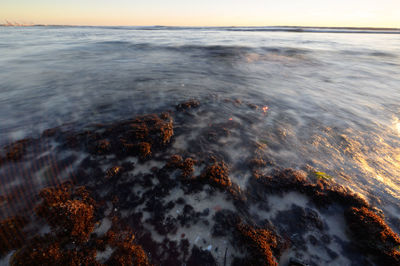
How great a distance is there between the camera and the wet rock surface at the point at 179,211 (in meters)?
2.11

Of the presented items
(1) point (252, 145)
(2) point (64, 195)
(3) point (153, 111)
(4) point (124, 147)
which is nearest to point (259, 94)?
(1) point (252, 145)

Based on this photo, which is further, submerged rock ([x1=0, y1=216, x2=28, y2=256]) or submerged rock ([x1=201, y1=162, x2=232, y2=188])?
submerged rock ([x1=201, y1=162, x2=232, y2=188])

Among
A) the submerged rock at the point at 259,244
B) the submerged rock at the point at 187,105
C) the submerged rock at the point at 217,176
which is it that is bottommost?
the submerged rock at the point at 259,244

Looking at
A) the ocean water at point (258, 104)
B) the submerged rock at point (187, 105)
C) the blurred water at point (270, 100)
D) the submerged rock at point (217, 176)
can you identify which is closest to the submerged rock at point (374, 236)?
the ocean water at point (258, 104)

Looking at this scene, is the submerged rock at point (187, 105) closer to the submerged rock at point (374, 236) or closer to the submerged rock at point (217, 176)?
the submerged rock at point (217, 176)

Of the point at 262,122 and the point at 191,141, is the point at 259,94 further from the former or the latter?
the point at 191,141

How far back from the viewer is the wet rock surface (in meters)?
2.11

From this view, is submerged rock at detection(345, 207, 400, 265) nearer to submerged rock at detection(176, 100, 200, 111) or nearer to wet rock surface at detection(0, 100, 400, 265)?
wet rock surface at detection(0, 100, 400, 265)

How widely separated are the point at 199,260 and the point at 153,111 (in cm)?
420

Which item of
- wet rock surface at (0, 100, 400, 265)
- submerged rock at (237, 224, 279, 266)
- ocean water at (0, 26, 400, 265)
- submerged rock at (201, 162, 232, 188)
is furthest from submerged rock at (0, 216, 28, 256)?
submerged rock at (237, 224, 279, 266)

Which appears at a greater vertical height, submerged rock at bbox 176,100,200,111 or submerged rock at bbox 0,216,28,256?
submerged rock at bbox 176,100,200,111

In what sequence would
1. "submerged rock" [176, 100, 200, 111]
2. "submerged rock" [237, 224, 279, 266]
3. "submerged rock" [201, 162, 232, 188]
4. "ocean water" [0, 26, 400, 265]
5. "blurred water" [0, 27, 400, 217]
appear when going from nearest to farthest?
"submerged rock" [237, 224, 279, 266] → "submerged rock" [201, 162, 232, 188] → "ocean water" [0, 26, 400, 265] → "blurred water" [0, 27, 400, 217] → "submerged rock" [176, 100, 200, 111]

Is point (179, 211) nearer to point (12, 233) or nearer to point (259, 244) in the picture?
point (259, 244)

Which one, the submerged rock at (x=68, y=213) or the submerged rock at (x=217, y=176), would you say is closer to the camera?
the submerged rock at (x=68, y=213)
